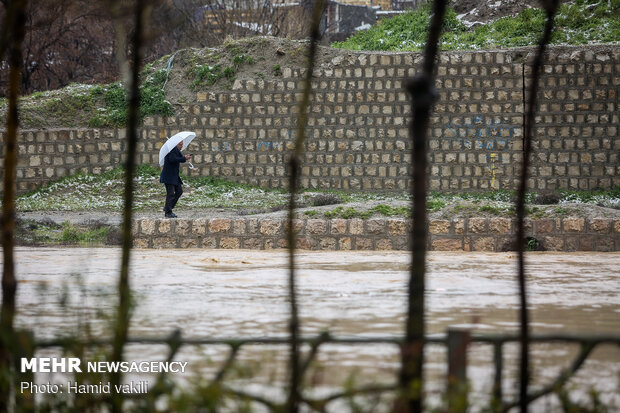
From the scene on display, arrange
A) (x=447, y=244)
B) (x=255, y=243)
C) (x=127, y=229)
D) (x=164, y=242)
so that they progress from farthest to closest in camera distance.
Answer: (x=164, y=242), (x=255, y=243), (x=447, y=244), (x=127, y=229)

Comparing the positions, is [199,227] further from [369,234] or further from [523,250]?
[523,250]

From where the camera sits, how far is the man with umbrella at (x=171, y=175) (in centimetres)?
1450

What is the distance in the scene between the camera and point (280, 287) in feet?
24.5

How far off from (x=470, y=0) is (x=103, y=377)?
24.5 metres

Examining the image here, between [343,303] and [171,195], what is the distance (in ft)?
28.3

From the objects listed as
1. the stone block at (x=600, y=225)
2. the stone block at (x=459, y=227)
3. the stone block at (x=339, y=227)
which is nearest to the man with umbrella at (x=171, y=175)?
the stone block at (x=339, y=227)

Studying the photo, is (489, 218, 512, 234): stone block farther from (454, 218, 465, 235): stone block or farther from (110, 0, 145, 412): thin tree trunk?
(110, 0, 145, 412): thin tree trunk

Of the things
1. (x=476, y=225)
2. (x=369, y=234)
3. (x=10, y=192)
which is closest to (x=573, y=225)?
(x=476, y=225)

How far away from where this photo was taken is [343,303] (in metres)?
6.39

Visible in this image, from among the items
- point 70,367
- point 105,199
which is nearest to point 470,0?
point 105,199

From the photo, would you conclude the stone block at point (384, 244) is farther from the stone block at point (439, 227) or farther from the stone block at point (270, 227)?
the stone block at point (270, 227)

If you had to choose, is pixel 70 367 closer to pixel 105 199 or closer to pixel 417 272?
pixel 417 272

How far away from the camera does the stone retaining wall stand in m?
18.8

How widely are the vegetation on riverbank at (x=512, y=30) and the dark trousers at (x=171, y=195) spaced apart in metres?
Answer: 8.71
